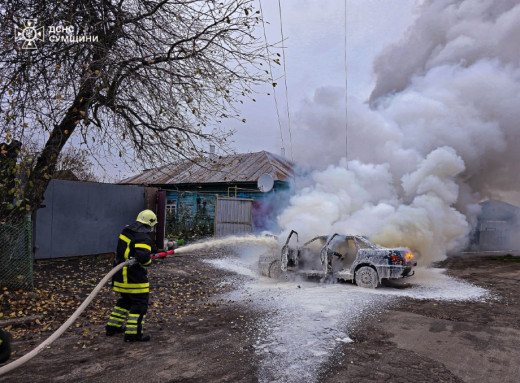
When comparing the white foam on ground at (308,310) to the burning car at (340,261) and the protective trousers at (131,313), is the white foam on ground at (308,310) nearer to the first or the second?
the burning car at (340,261)

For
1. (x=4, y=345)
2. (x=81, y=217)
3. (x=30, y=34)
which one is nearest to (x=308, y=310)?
(x=4, y=345)

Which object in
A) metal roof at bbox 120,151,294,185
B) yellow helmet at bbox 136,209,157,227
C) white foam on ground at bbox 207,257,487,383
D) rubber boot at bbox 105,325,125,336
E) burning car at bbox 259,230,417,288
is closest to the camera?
white foam on ground at bbox 207,257,487,383

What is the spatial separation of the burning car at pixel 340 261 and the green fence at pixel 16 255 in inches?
227

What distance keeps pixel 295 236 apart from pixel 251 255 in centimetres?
407

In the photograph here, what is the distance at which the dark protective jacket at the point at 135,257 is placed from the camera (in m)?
5.08

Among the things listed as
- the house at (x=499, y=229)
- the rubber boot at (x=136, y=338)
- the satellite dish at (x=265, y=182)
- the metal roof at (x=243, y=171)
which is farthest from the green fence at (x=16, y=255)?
the house at (x=499, y=229)

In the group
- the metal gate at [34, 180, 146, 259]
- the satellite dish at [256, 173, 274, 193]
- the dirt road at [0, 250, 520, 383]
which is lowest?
the dirt road at [0, 250, 520, 383]

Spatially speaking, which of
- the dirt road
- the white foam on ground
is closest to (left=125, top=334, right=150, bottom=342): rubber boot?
the dirt road

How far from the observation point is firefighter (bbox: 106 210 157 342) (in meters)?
4.99

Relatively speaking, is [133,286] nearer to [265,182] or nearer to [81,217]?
[81,217]

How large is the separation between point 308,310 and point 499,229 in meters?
23.3

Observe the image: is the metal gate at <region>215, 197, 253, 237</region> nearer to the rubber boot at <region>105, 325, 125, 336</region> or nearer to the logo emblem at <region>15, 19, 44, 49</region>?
the logo emblem at <region>15, 19, 44, 49</region>

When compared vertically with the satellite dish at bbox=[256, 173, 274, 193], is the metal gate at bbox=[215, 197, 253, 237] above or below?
below

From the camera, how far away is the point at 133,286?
514 centimetres
